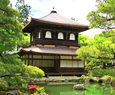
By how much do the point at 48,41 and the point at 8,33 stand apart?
10623mm

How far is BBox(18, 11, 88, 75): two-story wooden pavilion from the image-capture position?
16.3 metres

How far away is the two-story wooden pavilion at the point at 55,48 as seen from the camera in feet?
53.6

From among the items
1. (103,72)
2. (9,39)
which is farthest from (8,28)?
(103,72)

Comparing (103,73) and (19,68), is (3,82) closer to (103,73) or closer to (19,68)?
(19,68)

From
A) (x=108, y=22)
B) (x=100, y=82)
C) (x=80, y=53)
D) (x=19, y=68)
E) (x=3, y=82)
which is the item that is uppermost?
(x=108, y=22)

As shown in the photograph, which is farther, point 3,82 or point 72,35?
point 72,35

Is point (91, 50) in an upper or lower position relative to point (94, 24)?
lower

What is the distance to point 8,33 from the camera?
7105mm

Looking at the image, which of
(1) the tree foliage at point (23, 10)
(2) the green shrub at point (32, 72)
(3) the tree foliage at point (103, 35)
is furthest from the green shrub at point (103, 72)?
(1) the tree foliage at point (23, 10)

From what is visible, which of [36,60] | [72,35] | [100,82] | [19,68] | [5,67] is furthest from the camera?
[72,35]

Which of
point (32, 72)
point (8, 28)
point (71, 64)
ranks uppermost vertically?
point (8, 28)

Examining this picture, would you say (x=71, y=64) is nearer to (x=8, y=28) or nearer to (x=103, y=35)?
(x=103, y=35)

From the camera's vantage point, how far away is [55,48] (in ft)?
57.4

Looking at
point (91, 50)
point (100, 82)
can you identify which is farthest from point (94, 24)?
point (100, 82)
